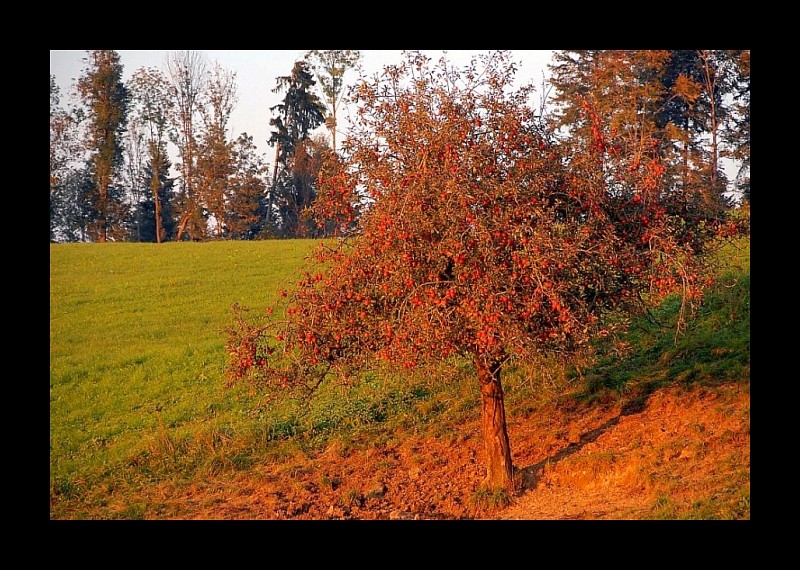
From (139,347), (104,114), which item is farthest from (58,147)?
(139,347)

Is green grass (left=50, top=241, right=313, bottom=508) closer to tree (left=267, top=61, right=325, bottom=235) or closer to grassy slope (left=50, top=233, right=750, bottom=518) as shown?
grassy slope (left=50, top=233, right=750, bottom=518)

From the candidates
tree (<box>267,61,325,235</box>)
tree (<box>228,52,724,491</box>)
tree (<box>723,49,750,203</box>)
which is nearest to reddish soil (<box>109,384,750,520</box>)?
tree (<box>228,52,724,491</box>)

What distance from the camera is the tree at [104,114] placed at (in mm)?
54344

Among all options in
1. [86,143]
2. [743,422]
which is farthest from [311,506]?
[86,143]

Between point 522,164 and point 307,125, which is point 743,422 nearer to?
point 522,164

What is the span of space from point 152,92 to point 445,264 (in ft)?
173

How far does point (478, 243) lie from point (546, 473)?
470 cm

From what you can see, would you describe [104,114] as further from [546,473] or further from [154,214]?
[546,473]

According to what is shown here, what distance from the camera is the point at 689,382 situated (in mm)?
13562

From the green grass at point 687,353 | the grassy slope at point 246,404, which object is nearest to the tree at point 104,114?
the grassy slope at point 246,404

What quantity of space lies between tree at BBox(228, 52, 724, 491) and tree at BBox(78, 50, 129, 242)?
161 ft

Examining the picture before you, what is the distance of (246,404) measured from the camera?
633 inches

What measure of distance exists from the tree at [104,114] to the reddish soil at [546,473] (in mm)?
46581

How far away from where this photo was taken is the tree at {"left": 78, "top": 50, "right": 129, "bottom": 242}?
54.3 meters
